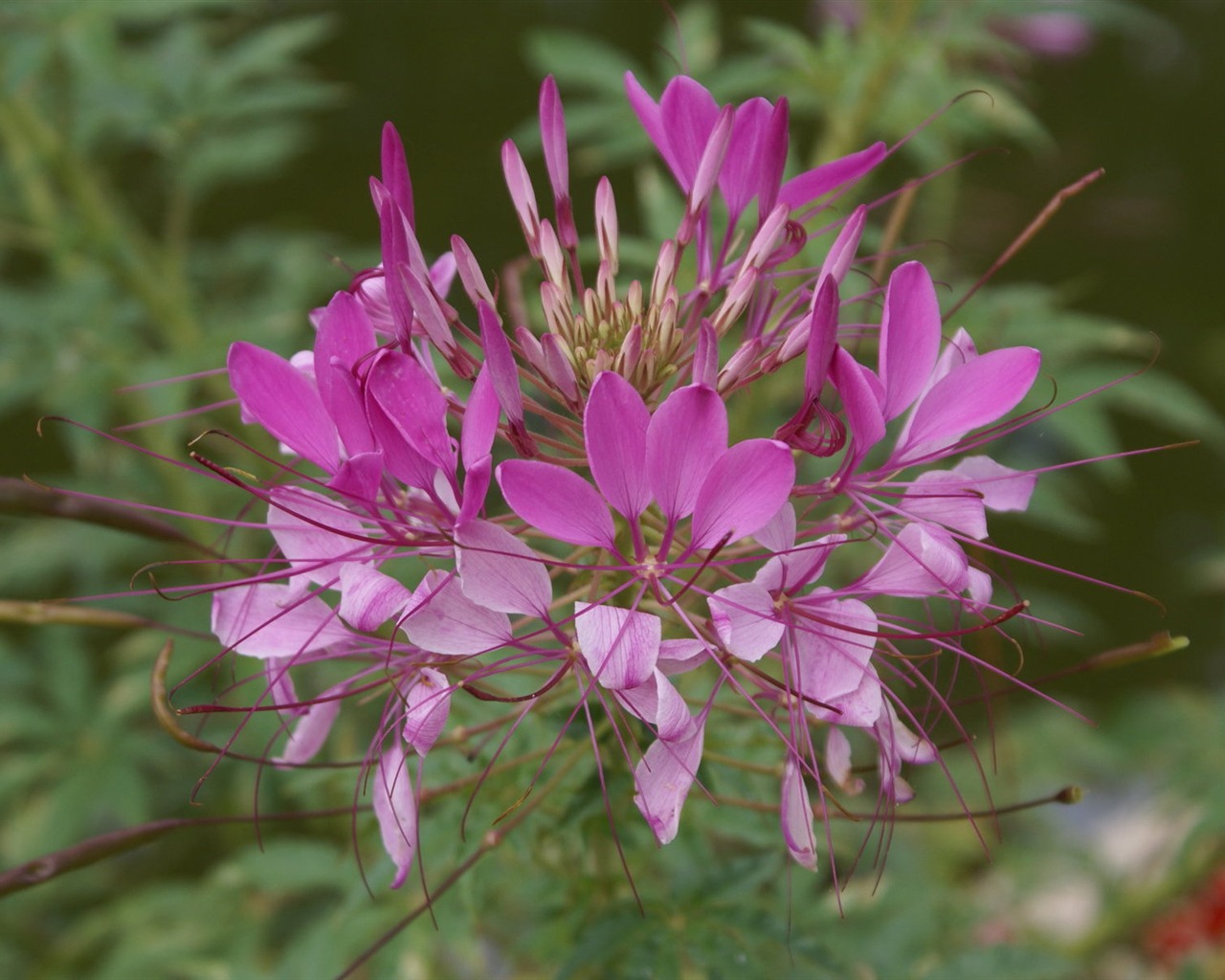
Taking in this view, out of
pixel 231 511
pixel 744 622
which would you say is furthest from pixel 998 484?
pixel 231 511

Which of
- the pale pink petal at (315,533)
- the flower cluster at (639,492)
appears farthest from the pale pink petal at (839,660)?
the pale pink petal at (315,533)

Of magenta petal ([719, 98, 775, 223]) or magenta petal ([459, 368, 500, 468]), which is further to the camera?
magenta petal ([719, 98, 775, 223])

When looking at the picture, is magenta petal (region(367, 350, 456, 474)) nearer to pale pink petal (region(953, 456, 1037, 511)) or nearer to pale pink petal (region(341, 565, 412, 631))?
pale pink petal (region(341, 565, 412, 631))

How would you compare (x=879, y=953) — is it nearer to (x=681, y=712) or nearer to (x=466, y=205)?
(x=681, y=712)

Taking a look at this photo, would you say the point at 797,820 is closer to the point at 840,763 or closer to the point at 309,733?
the point at 840,763

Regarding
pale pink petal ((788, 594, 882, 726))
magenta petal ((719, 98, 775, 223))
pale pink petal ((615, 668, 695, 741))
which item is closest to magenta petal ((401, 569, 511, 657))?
pale pink petal ((615, 668, 695, 741))

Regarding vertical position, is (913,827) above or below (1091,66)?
below

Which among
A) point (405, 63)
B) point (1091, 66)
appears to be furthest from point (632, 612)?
→ point (1091, 66)
